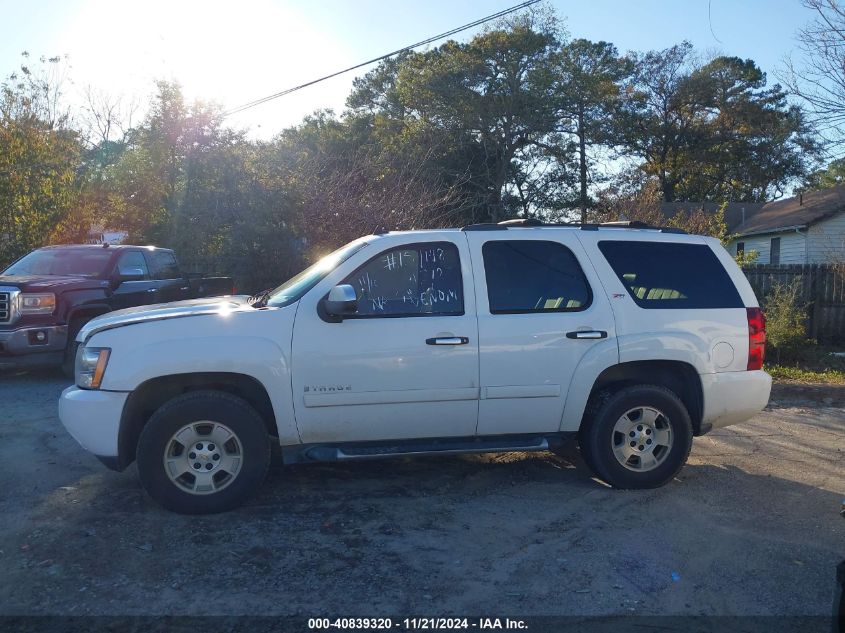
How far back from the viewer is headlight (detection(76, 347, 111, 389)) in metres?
4.89

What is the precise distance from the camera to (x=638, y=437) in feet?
18.0

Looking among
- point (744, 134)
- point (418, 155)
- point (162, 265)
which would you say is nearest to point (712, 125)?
point (744, 134)

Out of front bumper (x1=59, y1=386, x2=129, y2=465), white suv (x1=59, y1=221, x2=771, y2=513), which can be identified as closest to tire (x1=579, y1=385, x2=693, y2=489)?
white suv (x1=59, y1=221, x2=771, y2=513)

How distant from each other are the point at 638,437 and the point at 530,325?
1.21m

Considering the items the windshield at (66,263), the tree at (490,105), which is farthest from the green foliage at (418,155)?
the windshield at (66,263)

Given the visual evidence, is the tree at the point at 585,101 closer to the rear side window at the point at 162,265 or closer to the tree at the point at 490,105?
the tree at the point at 490,105

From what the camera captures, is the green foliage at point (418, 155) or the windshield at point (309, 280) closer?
the windshield at point (309, 280)

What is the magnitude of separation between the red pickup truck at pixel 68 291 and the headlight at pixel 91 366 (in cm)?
497

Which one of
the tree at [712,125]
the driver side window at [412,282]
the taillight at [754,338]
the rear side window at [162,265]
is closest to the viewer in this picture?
the driver side window at [412,282]

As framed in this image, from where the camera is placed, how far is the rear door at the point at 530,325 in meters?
5.23

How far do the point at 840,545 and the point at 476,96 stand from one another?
27378mm

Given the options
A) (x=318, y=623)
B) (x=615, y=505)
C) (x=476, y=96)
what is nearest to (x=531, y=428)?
(x=615, y=505)

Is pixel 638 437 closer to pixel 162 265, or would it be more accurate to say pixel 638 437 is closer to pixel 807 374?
pixel 807 374

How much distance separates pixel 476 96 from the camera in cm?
2989
